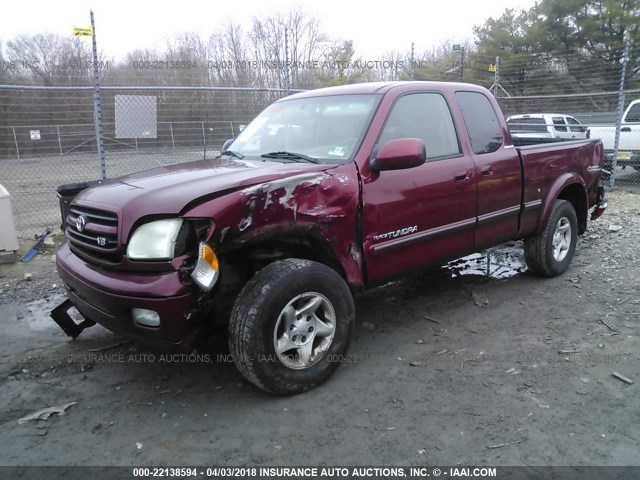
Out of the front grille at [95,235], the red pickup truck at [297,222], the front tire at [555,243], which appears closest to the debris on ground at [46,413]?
the red pickup truck at [297,222]

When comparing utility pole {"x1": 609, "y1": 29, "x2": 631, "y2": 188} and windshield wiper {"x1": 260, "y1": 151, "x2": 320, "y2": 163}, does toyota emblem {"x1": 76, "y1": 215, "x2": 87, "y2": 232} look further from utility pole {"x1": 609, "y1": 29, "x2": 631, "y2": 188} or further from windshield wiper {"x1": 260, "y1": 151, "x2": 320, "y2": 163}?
utility pole {"x1": 609, "y1": 29, "x2": 631, "y2": 188}

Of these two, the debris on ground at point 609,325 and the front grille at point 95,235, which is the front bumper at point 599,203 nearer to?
the debris on ground at point 609,325

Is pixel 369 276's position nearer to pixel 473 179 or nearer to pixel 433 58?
pixel 473 179

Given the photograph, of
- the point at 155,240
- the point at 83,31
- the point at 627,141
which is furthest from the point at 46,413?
the point at 627,141

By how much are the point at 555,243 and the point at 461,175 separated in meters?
1.80

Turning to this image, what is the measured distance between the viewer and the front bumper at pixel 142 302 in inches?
101

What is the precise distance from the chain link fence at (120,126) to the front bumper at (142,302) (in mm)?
4734

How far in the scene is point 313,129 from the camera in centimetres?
373

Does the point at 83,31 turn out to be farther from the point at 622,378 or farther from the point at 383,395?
the point at 622,378

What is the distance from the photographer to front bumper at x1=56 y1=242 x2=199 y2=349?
256 centimetres

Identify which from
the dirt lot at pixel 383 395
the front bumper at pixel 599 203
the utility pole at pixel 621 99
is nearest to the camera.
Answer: the dirt lot at pixel 383 395

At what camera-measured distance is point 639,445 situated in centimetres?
247

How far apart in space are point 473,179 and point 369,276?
131 centimetres

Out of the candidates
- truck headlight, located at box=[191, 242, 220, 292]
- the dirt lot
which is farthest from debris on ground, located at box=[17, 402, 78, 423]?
truck headlight, located at box=[191, 242, 220, 292]
